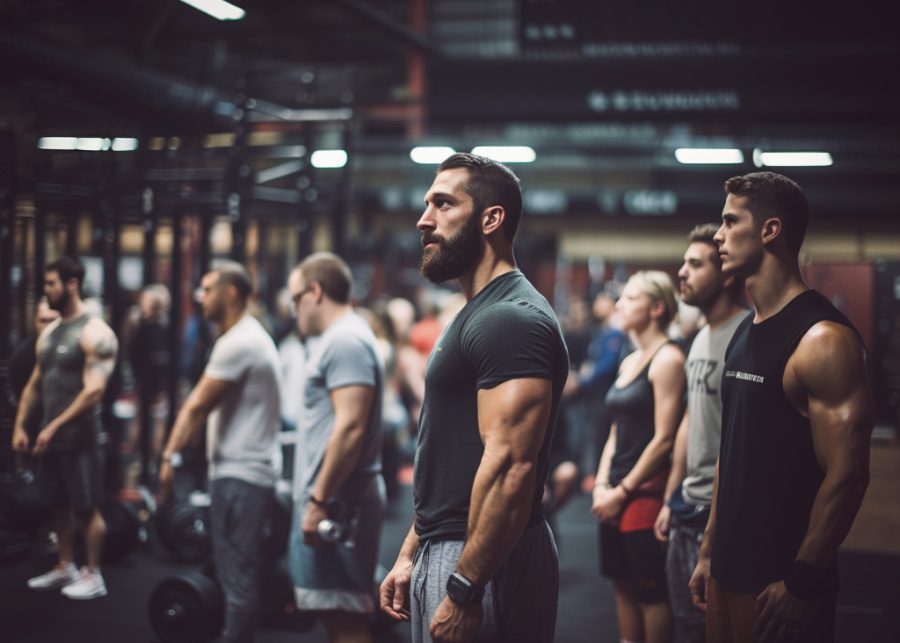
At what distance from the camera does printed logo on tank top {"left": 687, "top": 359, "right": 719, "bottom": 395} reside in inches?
117

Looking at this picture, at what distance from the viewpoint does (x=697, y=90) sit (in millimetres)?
5773

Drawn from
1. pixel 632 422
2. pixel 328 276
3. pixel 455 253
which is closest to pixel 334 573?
pixel 328 276

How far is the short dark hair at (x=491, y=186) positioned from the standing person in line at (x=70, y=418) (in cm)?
286

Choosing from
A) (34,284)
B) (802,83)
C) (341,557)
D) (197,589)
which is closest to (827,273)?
(802,83)

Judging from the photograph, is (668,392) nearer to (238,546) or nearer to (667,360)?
(667,360)

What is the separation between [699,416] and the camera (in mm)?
2986

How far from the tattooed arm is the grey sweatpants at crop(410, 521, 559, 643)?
2.84 metres

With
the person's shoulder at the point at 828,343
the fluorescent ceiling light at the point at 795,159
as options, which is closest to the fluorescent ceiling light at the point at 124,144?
the person's shoulder at the point at 828,343

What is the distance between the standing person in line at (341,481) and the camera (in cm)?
324

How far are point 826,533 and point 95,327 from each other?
3.53 meters

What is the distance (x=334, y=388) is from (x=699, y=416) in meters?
1.24

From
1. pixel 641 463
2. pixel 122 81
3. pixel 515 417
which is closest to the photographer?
pixel 515 417

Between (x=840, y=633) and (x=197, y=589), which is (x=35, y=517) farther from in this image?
(x=840, y=633)

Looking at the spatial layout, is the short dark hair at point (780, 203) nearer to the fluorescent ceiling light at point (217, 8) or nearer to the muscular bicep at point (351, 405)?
the muscular bicep at point (351, 405)
